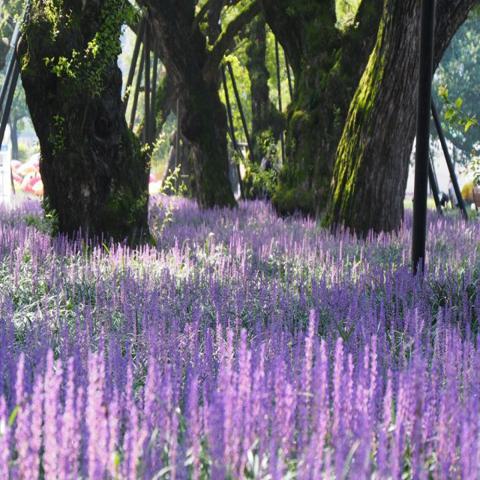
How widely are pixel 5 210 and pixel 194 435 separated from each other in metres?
12.4

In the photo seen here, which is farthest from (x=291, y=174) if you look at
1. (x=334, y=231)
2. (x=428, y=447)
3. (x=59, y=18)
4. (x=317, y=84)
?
(x=428, y=447)

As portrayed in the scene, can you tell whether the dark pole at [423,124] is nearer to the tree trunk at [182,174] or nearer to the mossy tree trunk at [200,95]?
the tree trunk at [182,174]


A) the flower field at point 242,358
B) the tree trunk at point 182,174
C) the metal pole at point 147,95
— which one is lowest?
the flower field at point 242,358

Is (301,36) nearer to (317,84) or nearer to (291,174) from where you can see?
(317,84)

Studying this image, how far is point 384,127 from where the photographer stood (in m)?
10.4

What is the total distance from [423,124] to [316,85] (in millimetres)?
6916

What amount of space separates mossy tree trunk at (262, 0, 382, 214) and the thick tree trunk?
1.76 m

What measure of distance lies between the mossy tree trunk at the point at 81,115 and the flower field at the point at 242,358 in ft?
1.95

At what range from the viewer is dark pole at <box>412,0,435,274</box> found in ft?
24.6

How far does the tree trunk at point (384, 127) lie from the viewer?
33.0 ft

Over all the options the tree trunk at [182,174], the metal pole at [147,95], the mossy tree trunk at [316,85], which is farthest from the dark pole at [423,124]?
the metal pole at [147,95]

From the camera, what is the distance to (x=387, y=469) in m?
2.88

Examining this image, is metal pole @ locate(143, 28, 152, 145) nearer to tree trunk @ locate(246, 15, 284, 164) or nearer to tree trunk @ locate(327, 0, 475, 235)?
tree trunk @ locate(327, 0, 475, 235)

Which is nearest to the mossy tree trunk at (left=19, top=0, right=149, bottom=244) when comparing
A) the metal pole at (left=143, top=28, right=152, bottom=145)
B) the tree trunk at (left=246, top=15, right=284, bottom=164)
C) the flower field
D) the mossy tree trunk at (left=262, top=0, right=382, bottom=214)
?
the flower field
